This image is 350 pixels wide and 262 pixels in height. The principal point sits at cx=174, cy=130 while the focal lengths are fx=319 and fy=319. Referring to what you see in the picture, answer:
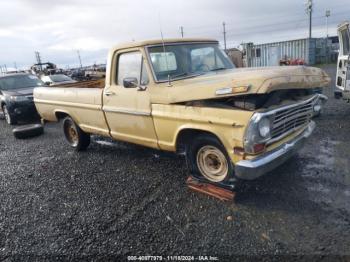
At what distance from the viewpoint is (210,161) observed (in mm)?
4266

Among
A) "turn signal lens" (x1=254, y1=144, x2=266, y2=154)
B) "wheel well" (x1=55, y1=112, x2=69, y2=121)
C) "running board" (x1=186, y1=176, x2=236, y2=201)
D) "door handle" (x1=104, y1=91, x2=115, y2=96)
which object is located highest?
"door handle" (x1=104, y1=91, x2=115, y2=96)

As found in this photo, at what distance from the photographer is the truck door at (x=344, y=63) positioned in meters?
6.95

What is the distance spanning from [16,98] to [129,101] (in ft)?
23.7

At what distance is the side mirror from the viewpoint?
468cm

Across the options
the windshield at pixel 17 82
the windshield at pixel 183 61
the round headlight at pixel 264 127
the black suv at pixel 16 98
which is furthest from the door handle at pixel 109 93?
the windshield at pixel 17 82

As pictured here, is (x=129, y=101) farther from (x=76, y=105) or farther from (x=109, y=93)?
(x=76, y=105)

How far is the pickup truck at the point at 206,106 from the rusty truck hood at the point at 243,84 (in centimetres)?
1

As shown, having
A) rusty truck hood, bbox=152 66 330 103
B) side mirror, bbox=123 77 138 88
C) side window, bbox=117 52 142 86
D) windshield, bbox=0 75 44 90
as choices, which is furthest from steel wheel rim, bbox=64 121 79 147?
windshield, bbox=0 75 44 90

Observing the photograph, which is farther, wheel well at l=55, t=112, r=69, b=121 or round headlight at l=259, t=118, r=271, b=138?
wheel well at l=55, t=112, r=69, b=121

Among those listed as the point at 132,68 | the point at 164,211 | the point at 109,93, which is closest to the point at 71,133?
the point at 109,93

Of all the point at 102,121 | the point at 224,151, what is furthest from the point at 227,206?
the point at 102,121

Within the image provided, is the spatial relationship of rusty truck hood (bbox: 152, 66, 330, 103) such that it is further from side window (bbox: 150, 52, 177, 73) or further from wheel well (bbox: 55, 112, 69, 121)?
wheel well (bbox: 55, 112, 69, 121)

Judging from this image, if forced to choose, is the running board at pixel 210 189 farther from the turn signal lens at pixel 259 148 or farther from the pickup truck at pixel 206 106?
the turn signal lens at pixel 259 148

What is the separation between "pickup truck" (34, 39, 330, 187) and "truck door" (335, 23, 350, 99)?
2.42 m
